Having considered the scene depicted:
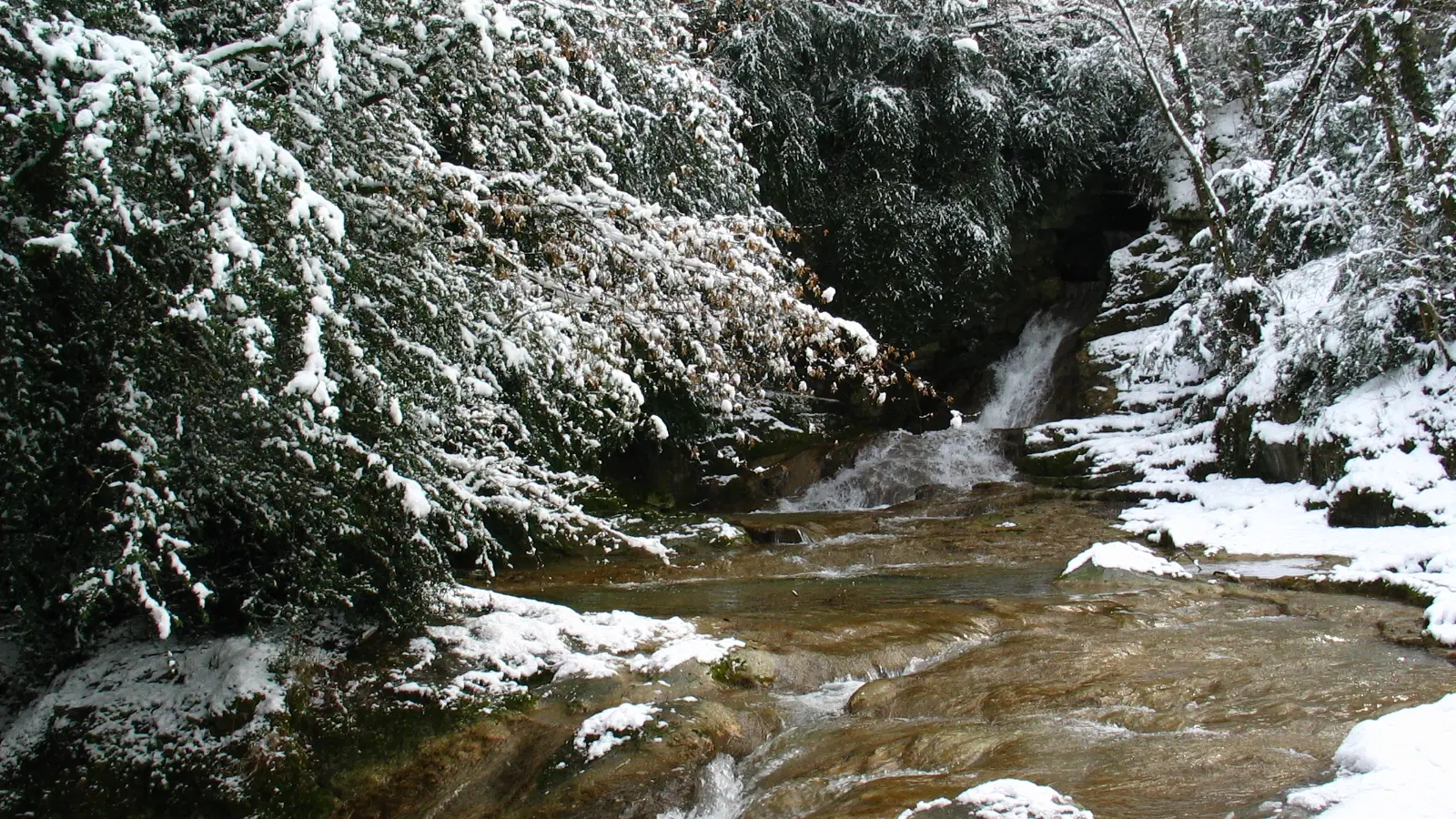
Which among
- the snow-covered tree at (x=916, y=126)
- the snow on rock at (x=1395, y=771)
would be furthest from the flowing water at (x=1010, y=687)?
the snow-covered tree at (x=916, y=126)

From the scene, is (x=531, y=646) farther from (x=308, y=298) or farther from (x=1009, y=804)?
(x=1009, y=804)

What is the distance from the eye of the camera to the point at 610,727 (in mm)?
3707

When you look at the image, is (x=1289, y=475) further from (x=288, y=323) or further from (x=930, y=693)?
(x=288, y=323)

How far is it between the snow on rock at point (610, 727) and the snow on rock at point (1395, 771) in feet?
7.52

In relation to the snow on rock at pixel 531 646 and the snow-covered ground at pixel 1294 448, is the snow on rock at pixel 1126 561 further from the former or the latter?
the snow on rock at pixel 531 646

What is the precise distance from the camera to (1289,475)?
9.37 metres

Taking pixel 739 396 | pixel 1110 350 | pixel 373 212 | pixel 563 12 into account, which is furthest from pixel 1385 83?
pixel 373 212

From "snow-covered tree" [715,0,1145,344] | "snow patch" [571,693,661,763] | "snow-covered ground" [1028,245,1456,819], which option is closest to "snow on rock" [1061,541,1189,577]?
"snow-covered ground" [1028,245,1456,819]

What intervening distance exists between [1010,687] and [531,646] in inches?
91.5

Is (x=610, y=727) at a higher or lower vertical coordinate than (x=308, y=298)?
lower

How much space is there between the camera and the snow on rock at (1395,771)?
2.55 meters

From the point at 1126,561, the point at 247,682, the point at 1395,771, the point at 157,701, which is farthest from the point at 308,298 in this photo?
the point at 1126,561

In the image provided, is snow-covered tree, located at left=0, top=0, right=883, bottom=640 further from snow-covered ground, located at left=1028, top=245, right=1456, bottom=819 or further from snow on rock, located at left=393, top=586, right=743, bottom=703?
snow-covered ground, located at left=1028, top=245, right=1456, bottom=819

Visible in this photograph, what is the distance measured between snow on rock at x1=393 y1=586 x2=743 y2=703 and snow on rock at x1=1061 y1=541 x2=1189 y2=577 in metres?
3.49
